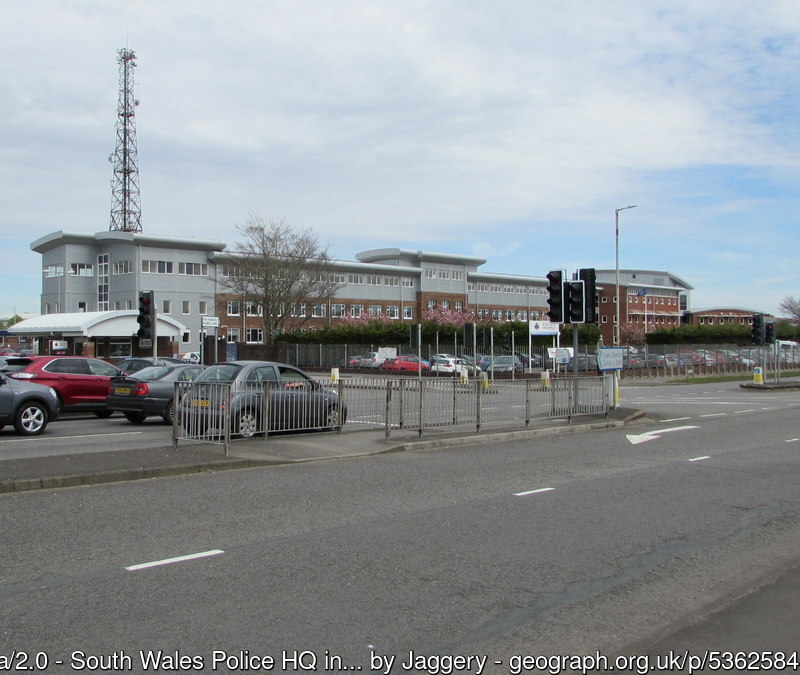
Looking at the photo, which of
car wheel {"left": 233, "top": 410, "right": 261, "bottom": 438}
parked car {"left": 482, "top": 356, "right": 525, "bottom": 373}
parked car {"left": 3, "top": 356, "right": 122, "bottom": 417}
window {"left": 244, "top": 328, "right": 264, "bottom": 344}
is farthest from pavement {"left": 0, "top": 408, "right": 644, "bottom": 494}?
window {"left": 244, "top": 328, "right": 264, "bottom": 344}

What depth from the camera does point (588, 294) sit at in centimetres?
1992

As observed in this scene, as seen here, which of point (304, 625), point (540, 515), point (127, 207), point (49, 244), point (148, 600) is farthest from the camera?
point (127, 207)

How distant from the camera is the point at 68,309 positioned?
258 ft

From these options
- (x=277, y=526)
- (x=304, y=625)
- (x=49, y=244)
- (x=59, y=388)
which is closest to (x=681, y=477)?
(x=277, y=526)

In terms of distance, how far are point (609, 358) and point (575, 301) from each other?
2.92 m

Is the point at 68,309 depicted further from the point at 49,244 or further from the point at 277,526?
the point at 277,526

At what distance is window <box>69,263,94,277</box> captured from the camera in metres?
79.3

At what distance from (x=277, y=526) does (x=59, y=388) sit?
14691 millimetres

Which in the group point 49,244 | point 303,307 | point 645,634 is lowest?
point 645,634

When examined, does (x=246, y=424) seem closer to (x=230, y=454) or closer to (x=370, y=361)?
(x=230, y=454)

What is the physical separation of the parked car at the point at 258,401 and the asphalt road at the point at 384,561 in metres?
1.96

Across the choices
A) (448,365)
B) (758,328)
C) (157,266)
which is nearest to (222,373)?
(758,328)

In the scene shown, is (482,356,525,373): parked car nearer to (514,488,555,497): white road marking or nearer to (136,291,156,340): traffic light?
(136,291,156,340): traffic light

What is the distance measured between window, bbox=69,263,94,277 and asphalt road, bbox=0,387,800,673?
74870mm
